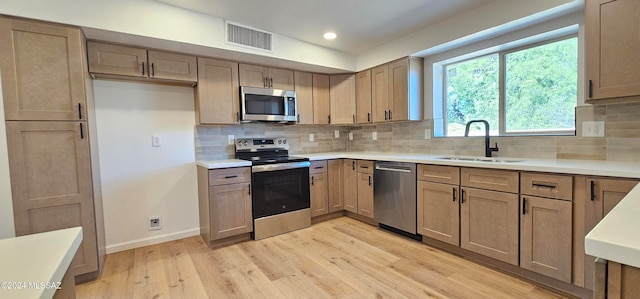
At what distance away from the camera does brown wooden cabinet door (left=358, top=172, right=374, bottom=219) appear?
10.8ft

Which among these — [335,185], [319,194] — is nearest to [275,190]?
[319,194]

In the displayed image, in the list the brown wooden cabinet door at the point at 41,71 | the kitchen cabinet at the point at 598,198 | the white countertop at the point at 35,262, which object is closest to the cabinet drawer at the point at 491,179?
the kitchen cabinet at the point at 598,198

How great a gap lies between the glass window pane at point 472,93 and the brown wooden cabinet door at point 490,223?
3.08 feet

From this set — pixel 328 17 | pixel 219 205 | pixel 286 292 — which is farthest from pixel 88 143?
pixel 328 17

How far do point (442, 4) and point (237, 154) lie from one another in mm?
2621

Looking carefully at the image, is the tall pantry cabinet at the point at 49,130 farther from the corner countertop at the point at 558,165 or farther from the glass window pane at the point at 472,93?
the glass window pane at the point at 472,93

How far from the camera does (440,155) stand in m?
3.17

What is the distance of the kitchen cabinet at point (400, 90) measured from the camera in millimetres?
3238

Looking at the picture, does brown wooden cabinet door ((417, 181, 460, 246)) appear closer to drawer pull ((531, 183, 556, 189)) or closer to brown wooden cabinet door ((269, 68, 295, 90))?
drawer pull ((531, 183, 556, 189))

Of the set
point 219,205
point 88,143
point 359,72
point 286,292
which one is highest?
point 359,72

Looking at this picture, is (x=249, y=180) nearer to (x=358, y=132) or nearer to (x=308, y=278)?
(x=308, y=278)

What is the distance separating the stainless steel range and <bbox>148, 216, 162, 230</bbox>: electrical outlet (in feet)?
3.29

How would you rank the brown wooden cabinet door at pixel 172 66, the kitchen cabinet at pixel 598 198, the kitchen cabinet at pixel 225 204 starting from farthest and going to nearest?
1. the kitchen cabinet at pixel 225 204
2. the brown wooden cabinet door at pixel 172 66
3. the kitchen cabinet at pixel 598 198

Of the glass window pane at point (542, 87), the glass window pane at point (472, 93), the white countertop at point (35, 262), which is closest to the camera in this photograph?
the white countertop at point (35, 262)
